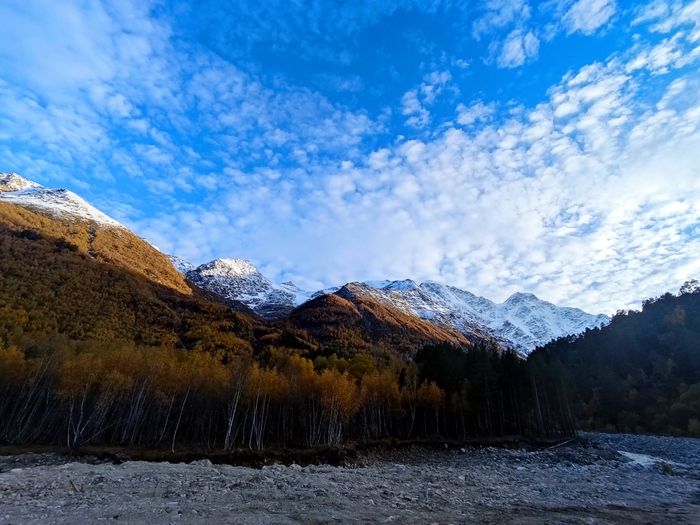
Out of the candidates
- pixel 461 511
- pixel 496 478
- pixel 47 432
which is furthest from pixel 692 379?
pixel 47 432

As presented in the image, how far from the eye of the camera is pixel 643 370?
82.0 m

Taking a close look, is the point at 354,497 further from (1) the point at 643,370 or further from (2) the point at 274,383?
(1) the point at 643,370

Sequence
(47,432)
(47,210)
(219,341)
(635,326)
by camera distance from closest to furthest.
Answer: (47,432) < (635,326) < (219,341) < (47,210)

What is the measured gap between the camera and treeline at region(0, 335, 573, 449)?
46219 mm

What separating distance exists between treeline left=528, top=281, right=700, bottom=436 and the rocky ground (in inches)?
1582

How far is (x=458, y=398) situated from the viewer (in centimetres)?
5988

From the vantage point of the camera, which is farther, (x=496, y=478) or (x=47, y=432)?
(x=47, y=432)

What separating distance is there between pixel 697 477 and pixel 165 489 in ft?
127

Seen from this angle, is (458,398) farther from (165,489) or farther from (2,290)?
(2,290)

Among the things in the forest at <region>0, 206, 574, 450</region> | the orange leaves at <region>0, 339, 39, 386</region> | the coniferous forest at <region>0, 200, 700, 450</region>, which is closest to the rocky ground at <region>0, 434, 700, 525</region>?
the forest at <region>0, 206, 574, 450</region>

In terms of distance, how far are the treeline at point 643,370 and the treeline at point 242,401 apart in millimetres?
11166

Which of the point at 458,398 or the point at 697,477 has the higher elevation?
the point at 458,398

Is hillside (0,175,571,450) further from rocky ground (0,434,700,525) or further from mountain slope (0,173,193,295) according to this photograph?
mountain slope (0,173,193,295)

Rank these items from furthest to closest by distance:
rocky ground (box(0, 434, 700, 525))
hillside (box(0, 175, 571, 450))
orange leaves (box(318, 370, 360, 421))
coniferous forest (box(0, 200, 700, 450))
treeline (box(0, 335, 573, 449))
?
orange leaves (box(318, 370, 360, 421))
coniferous forest (box(0, 200, 700, 450))
hillside (box(0, 175, 571, 450))
treeline (box(0, 335, 573, 449))
rocky ground (box(0, 434, 700, 525))
